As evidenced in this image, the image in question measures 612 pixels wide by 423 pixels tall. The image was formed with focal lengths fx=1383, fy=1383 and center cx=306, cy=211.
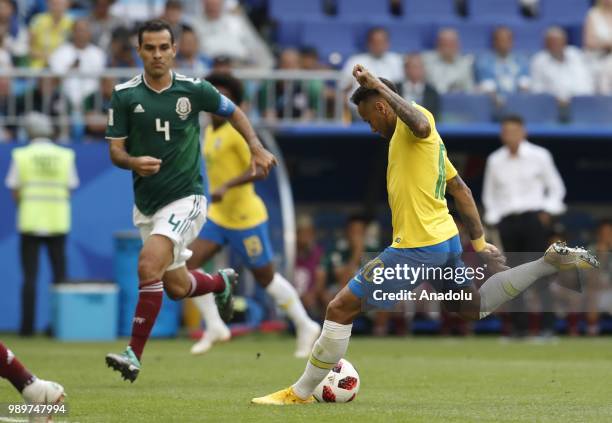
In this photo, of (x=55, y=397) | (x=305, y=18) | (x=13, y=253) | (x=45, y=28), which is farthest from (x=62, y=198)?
(x=55, y=397)

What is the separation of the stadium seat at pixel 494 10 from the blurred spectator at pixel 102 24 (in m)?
5.72

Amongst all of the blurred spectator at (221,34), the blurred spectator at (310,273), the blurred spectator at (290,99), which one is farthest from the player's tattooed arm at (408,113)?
the blurred spectator at (221,34)

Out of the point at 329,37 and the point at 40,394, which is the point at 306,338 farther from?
the point at 329,37

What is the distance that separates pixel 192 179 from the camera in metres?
9.80

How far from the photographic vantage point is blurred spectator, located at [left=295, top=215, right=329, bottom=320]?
654 inches

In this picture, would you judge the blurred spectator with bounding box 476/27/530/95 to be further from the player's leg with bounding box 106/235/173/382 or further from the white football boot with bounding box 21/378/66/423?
the white football boot with bounding box 21/378/66/423

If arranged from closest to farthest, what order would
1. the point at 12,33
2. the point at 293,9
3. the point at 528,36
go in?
1. the point at 12,33
2. the point at 293,9
3. the point at 528,36

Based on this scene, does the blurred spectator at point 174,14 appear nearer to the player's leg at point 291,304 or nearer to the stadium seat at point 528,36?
the stadium seat at point 528,36

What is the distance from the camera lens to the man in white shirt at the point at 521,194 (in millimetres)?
15445

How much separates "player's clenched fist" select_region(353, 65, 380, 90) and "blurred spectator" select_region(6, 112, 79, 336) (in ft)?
29.4

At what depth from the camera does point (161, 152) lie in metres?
9.61

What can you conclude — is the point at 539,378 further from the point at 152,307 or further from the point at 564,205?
the point at 564,205

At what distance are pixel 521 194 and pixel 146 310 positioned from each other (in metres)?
7.23

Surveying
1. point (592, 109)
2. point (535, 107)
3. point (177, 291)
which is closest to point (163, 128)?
point (177, 291)
